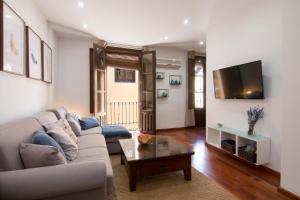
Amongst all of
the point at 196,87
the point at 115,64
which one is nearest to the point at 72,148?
the point at 115,64

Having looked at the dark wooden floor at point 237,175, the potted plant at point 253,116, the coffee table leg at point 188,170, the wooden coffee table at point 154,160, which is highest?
the potted plant at point 253,116

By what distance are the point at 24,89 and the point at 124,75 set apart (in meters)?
4.76

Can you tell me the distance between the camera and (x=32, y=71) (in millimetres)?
2650

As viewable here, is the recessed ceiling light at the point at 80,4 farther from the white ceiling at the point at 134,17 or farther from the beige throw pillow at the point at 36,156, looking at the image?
the beige throw pillow at the point at 36,156

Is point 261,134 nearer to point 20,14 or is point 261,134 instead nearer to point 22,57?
point 22,57

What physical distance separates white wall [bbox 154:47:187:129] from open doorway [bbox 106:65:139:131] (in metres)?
1.61

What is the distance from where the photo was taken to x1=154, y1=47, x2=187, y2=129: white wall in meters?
5.43

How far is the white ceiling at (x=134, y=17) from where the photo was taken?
2900 mm

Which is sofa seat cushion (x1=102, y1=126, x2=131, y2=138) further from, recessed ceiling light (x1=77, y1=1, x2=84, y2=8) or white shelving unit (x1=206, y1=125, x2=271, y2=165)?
recessed ceiling light (x1=77, y1=1, x2=84, y2=8)

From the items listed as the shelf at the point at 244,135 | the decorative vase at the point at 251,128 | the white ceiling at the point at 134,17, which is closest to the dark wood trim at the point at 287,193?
the shelf at the point at 244,135

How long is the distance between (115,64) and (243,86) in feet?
12.0

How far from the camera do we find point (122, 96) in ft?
23.4

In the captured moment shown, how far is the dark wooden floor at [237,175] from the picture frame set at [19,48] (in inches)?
112

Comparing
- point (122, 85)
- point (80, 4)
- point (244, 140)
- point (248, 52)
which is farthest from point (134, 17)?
point (122, 85)
